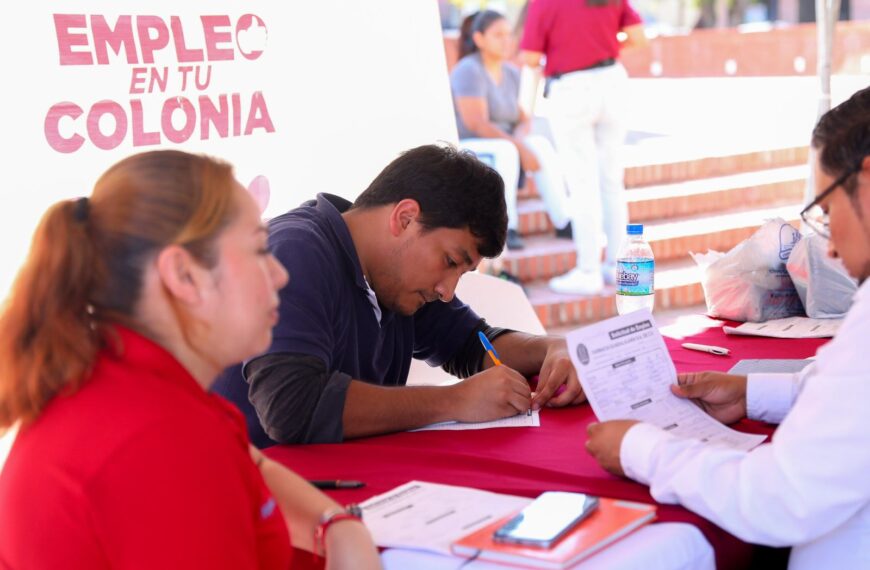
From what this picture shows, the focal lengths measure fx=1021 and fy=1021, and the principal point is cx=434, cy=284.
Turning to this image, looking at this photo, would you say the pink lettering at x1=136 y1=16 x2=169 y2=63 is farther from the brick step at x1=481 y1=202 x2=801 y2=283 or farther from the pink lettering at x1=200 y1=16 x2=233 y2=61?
the brick step at x1=481 y1=202 x2=801 y2=283

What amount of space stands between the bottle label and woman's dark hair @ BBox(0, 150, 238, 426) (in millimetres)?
1536

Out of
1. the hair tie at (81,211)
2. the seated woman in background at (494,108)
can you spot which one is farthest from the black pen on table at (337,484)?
the seated woman in background at (494,108)

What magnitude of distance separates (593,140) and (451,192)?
360 centimetres

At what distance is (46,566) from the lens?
1.10m

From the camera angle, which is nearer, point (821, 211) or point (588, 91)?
point (821, 211)

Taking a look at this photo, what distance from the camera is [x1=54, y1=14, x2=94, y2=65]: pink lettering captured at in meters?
2.75

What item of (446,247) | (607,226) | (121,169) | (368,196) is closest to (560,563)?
(121,169)

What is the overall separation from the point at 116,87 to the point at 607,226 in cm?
330

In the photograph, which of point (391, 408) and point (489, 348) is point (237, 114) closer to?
point (489, 348)

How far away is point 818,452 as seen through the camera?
1.28 meters

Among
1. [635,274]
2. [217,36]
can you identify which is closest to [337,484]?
[635,274]

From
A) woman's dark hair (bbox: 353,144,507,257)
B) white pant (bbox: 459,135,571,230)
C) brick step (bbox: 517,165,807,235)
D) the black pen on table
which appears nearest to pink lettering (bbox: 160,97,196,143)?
woman's dark hair (bbox: 353,144,507,257)

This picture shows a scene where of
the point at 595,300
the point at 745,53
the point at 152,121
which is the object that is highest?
the point at 152,121

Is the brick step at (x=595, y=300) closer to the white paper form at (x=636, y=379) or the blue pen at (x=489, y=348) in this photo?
the blue pen at (x=489, y=348)
